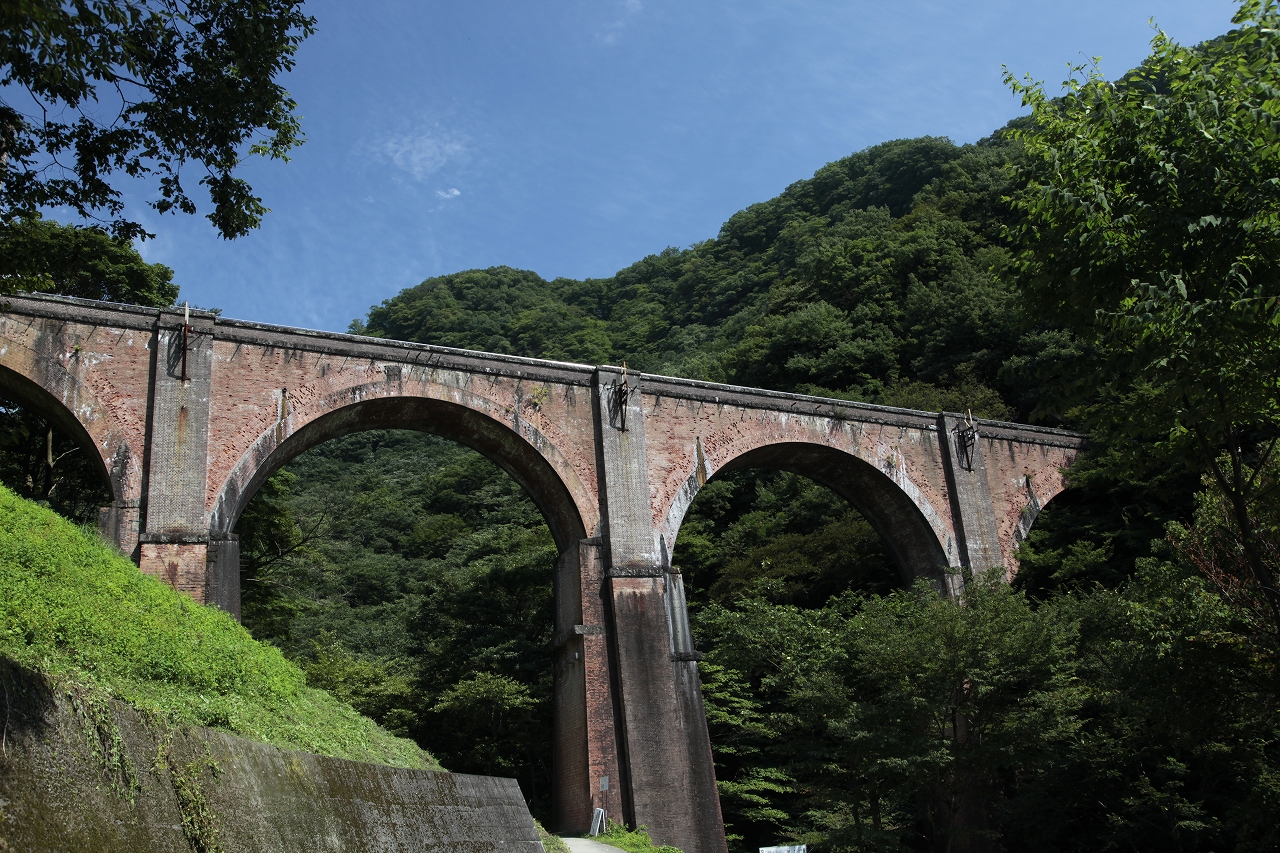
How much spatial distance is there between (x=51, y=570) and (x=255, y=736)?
295 cm

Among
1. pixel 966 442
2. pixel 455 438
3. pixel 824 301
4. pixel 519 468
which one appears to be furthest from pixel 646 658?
pixel 824 301

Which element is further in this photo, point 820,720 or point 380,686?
point 380,686

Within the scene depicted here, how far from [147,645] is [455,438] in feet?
30.0

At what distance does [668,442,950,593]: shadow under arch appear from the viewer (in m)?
18.8

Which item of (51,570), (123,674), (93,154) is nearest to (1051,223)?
(93,154)

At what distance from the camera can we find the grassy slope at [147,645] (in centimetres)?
689

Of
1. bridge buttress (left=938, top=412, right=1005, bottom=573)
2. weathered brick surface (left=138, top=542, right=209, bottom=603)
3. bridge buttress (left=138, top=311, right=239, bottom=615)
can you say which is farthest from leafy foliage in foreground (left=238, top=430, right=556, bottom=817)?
bridge buttress (left=938, top=412, right=1005, bottom=573)

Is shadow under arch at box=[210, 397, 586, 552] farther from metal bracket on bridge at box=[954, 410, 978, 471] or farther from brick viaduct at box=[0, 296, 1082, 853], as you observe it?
metal bracket on bridge at box=[954, 410, 978, 471]

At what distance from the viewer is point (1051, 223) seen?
890 cm

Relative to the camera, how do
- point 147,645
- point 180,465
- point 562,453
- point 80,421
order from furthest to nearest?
point 562,453 → point 180,465 → point 80,421 → point 147,645

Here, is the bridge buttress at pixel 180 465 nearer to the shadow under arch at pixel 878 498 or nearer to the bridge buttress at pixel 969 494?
the shadow under arch at pixel 878 498

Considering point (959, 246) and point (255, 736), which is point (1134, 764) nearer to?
point (255, 736)

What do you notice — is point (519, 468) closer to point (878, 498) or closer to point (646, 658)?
point (646, 658)

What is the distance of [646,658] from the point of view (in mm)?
15000
